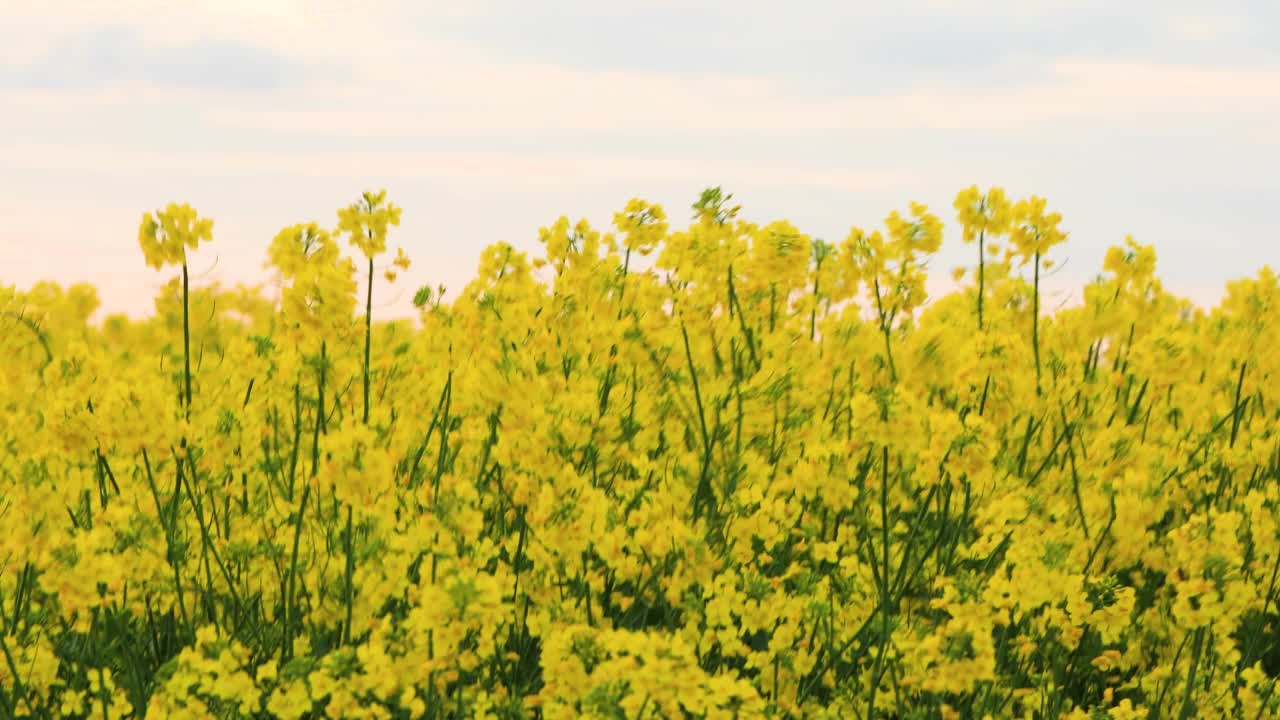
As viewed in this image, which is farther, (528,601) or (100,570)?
(528,601)

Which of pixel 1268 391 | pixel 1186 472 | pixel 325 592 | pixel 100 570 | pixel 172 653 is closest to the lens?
pixel 100 570

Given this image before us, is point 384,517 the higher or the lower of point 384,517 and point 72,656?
the higher

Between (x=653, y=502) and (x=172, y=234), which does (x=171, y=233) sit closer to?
(x=172, y=234)

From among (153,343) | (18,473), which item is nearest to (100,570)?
(18,473)

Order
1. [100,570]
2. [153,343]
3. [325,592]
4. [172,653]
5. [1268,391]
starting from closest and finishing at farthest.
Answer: [100,570] → [325,592] → [172,653] → [1268,391] → [153,343]

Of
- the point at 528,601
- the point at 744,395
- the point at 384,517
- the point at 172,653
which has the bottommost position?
the point at 172,653

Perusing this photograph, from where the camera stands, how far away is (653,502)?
362 centimetres

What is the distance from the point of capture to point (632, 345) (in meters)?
4.48

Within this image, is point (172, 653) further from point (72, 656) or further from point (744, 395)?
point (744, 395)

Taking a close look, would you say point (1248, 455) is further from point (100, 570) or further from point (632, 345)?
point (100, 570)

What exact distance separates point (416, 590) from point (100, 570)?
0.75 metres

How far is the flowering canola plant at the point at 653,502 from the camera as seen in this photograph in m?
3.18

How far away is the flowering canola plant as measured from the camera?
10.4 feet

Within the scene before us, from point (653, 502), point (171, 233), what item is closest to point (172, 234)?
point (171, 233)
